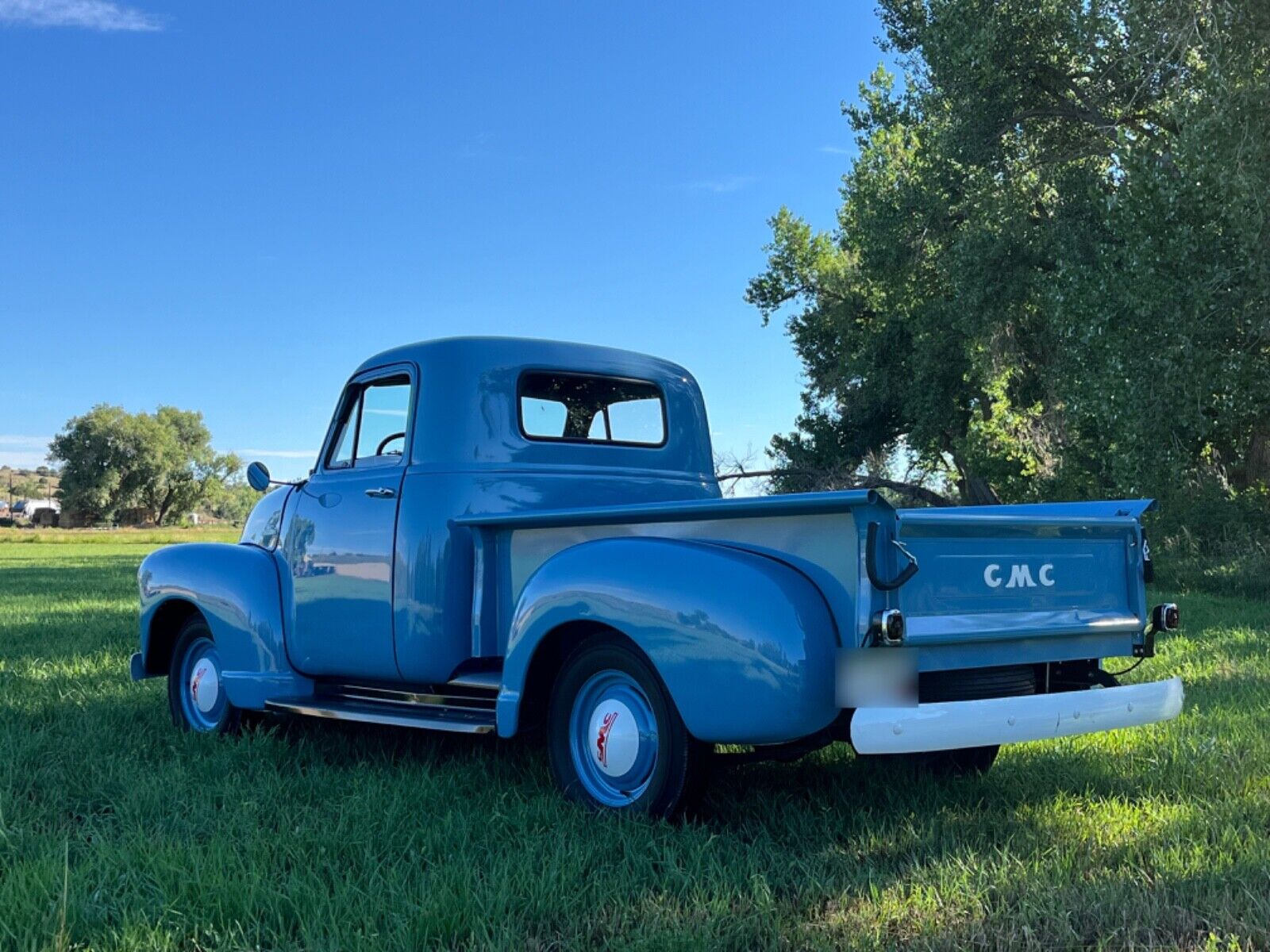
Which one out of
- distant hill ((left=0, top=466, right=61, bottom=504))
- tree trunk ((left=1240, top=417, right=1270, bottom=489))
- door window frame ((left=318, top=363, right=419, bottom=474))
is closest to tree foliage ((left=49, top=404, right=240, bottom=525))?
distant hill ((left=0, top=466, right=61, bottom=504))

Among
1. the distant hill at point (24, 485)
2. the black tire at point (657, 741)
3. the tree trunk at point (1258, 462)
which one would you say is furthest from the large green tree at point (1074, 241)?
the distant hill at point (24, 485)

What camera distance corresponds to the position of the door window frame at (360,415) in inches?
218

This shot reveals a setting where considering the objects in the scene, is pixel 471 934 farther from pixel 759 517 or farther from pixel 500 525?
pixel 500 525

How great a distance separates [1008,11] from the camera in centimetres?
1641

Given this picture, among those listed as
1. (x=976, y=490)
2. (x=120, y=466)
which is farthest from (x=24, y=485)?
(x=976, y=490)

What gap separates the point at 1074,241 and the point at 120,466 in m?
88.8

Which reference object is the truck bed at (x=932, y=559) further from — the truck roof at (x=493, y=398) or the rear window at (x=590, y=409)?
the rear window at (x=590, y=409)

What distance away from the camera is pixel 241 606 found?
5.98 metres

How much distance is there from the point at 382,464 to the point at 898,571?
289cm

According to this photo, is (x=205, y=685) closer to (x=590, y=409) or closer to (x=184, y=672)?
(x=184, y=672)

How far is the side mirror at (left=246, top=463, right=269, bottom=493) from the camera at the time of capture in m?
6.28

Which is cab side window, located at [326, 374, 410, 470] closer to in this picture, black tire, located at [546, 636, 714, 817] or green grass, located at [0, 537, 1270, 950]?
green grass, located at [0, 537, 1270, 950]

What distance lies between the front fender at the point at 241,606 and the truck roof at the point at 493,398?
1.20 metres

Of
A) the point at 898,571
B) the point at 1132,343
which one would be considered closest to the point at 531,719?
the point at 898,571
